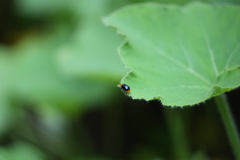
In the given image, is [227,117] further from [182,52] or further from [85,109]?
[85,109]

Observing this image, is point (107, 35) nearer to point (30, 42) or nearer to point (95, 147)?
point (95, 147)

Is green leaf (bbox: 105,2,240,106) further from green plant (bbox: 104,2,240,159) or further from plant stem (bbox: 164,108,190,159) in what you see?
plant stem (bbox: 164,108,190,159)

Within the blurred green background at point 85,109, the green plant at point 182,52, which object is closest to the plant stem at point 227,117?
the green plant at point 182,52

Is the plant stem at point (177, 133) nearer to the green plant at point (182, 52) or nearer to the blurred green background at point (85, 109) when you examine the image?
the blurred green background at point (85, 109)

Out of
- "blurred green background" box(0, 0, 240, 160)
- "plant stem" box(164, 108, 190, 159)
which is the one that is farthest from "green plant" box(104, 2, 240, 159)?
"plant stem" box(164, 108, 190, 159)

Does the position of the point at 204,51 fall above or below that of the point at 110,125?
above

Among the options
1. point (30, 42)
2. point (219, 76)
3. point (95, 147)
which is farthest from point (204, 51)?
point (30, 42)
